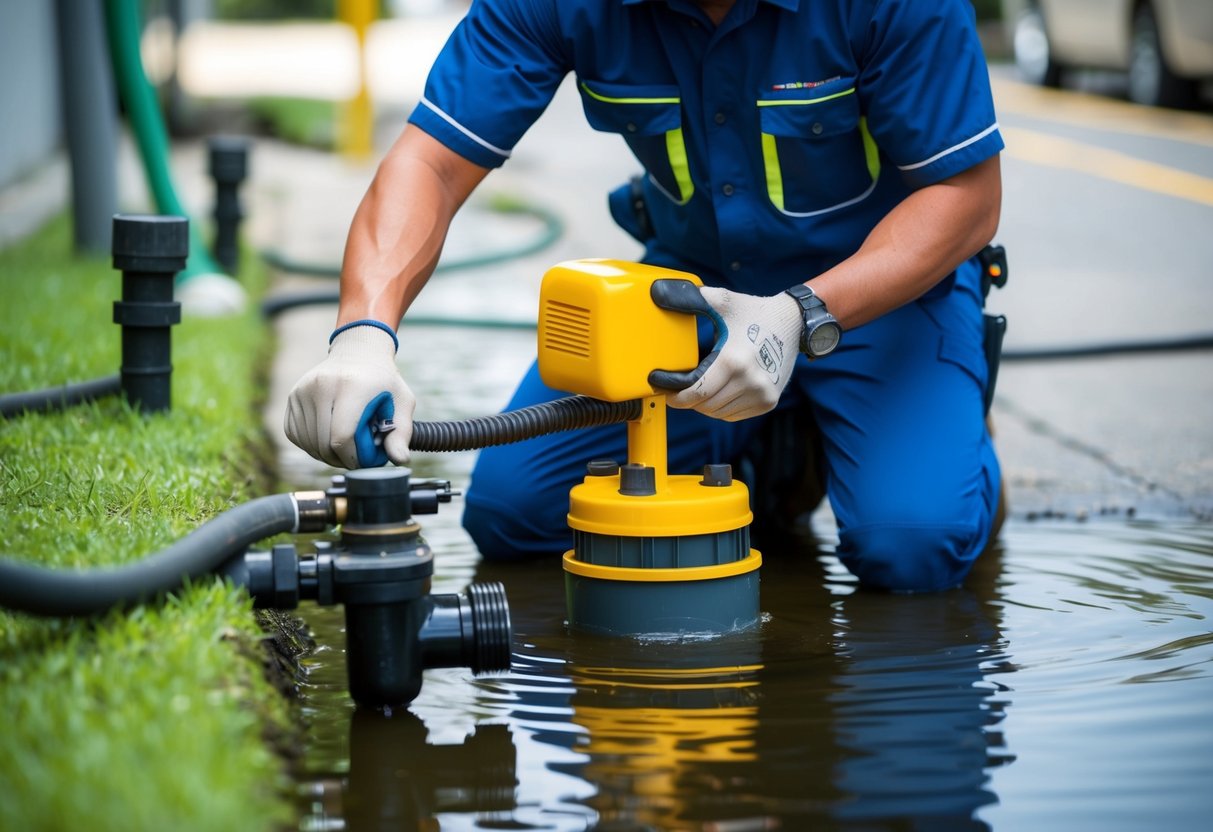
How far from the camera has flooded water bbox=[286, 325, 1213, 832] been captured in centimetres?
171

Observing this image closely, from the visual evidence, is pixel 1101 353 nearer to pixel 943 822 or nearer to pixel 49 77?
pixel 943 822

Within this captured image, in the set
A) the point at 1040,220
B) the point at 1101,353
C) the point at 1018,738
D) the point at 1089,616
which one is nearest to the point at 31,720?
the point at 1018,738

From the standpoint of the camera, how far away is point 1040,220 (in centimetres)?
663

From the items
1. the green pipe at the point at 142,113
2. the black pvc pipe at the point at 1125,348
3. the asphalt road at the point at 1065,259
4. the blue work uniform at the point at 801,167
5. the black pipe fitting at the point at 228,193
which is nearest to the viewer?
the blue work uniform at the point at 801,167

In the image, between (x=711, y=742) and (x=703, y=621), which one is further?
(x=703, y=621)

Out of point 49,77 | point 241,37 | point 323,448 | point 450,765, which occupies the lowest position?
point 450,765

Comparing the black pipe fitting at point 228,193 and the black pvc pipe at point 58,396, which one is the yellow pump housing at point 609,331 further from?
the black pipe fitting at point 228,193

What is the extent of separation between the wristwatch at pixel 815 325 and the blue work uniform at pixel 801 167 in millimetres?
318

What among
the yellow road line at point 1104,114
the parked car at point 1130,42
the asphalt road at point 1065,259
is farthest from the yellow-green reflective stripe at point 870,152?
the parked car at point 1130,42

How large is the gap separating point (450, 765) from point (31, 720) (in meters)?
0.52

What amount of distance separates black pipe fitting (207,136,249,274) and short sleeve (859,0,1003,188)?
311cm

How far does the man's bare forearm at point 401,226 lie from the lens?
2414mm

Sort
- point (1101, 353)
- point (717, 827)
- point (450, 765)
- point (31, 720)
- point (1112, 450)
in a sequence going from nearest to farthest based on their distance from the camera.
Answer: point (31, 720) < point (717, 827) < point (450, 765) < point (1112, 450) < point (1101, 353)

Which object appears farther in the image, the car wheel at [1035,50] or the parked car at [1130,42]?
the car wheel at [1035,50]
